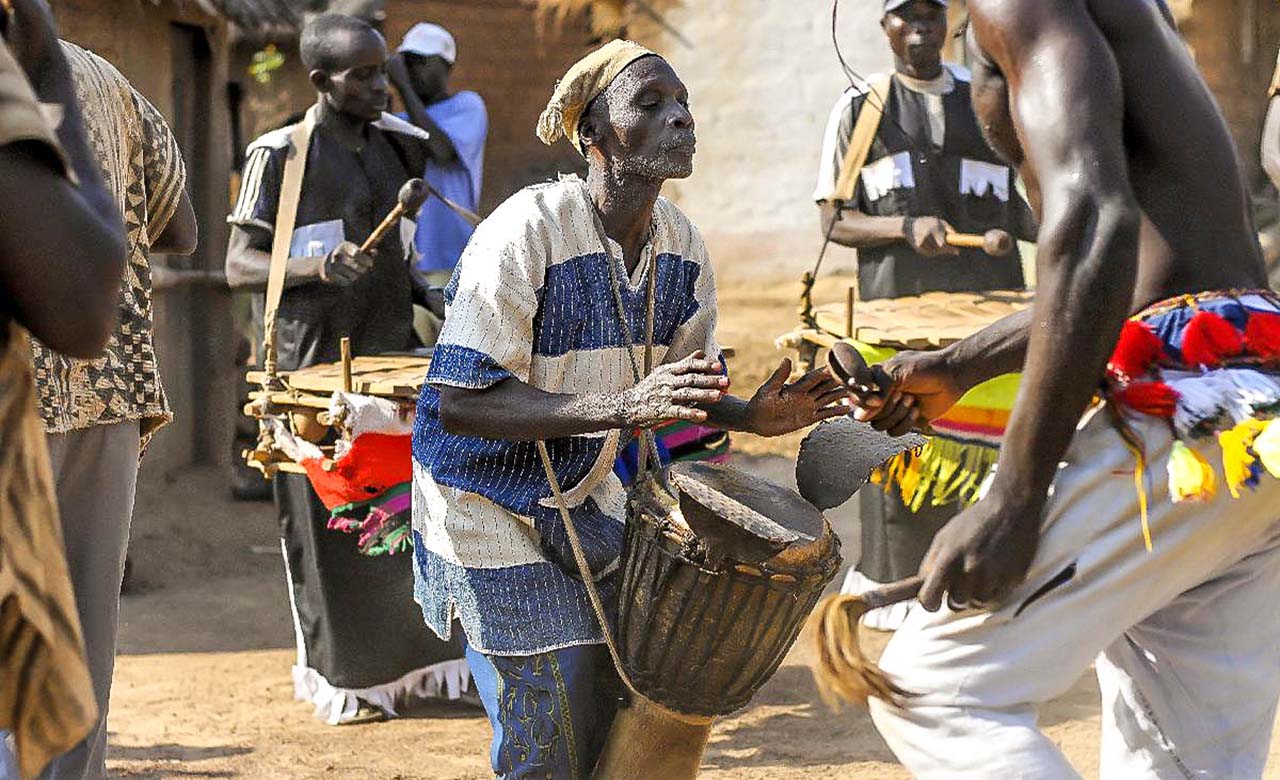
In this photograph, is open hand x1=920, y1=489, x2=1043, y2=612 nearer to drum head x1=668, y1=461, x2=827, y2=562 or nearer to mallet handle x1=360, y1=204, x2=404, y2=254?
drum head x1=668, y1=461, x2=827, y2=562

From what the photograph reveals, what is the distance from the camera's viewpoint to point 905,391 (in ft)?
10.4

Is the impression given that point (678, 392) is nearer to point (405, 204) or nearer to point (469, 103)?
point (405, 204)

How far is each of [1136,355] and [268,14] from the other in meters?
9.92

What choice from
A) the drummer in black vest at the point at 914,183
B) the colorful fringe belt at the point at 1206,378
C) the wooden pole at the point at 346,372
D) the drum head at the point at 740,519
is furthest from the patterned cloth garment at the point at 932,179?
the colorful fringe belt at the point at 1206,378

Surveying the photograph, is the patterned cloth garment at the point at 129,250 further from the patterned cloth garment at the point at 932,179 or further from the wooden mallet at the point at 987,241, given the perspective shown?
the patterned cloth garment at the point at 932,179

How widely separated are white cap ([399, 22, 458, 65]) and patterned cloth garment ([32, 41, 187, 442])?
16.0 feet

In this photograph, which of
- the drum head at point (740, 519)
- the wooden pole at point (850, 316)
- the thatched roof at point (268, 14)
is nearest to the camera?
the drum head at point (740, 519)

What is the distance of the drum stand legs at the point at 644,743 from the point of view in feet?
11.2

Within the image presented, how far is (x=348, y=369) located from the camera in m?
5.30

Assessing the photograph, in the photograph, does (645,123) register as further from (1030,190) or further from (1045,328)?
(1045,328)

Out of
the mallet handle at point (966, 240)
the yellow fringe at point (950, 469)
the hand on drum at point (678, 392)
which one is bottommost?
the yellow fringe at point (950, 469)

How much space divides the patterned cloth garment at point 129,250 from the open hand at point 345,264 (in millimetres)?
1887

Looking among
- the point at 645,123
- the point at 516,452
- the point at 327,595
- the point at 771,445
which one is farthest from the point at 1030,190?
the point at 771,445

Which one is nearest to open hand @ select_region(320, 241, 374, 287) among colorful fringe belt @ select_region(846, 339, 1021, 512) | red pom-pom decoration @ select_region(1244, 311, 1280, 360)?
colorful fringe belt @ select_region(846, 339, 1021, 512)
